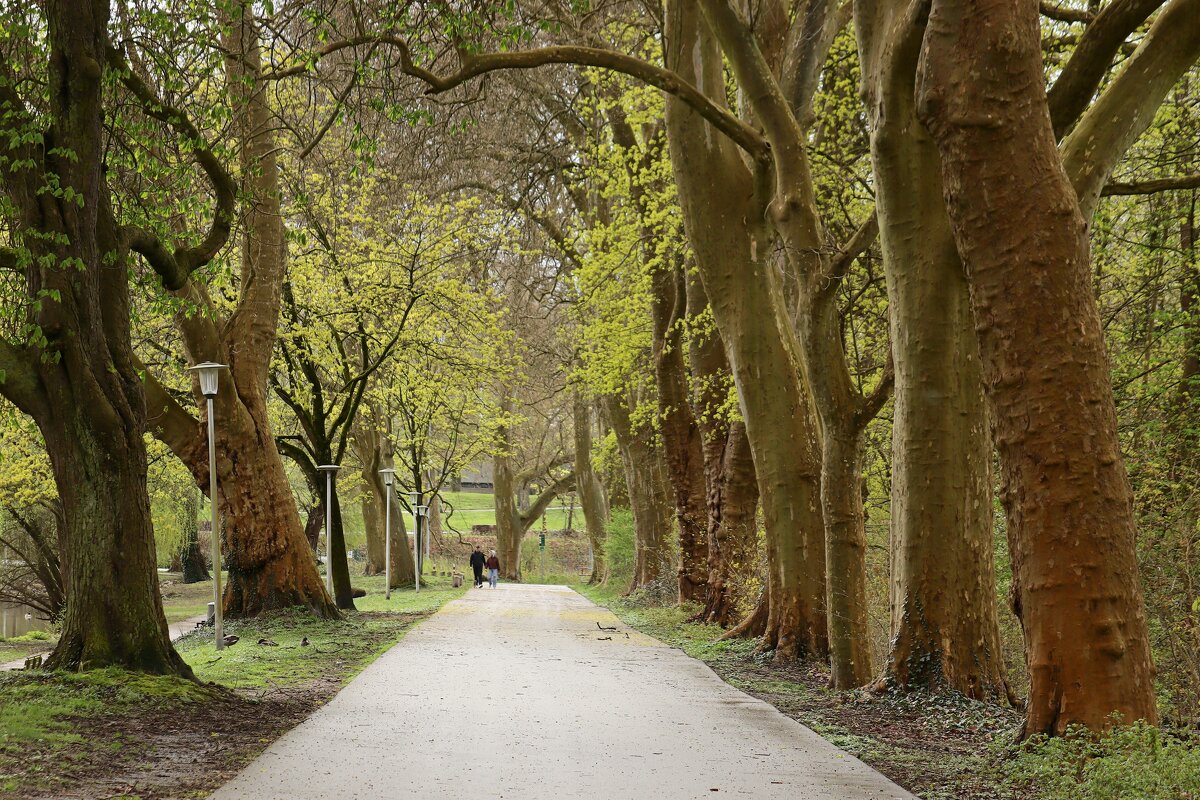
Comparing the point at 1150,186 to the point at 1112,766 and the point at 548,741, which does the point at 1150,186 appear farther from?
the point at 548,741

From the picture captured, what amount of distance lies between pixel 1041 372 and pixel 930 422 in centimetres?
274

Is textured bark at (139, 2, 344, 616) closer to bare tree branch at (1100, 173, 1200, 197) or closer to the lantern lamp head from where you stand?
the lantern lamp head

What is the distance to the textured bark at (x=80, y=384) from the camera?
9297 millimetres

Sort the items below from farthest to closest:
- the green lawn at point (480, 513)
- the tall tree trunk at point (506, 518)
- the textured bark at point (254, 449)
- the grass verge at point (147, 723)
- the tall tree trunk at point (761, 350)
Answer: the green lawn at point (480, 513) < the tall tree trunk at point (506, 518) < the textured bark at point (254, 449) < the tall tree trunk at point (761, 350) < the grass verge at point (147, 723)

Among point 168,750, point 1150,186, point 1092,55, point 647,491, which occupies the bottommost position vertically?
point 168,750

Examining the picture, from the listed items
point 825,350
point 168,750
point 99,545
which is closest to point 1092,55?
point 825,350

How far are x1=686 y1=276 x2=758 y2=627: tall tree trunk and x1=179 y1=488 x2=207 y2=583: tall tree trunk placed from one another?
2213 cm

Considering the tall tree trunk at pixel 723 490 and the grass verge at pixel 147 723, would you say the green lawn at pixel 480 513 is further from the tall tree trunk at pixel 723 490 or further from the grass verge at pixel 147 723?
the grass verge at pixel 147 723

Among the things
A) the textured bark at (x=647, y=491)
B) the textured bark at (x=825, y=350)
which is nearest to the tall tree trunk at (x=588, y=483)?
the textured bark at (x=647, y=491)

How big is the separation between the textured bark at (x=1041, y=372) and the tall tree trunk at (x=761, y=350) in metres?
6.32

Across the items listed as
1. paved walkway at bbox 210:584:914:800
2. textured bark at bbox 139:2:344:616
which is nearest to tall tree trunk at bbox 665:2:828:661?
paved walkway at bbox 210:584:914:800

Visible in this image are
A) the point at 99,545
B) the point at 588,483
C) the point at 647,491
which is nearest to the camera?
the point at 99,545

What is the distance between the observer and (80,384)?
369 inches

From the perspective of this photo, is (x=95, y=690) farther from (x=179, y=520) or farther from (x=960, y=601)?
(x=179, y=520)
